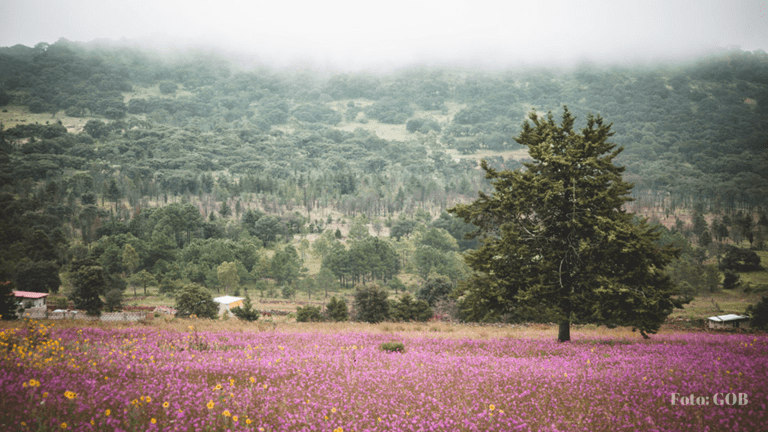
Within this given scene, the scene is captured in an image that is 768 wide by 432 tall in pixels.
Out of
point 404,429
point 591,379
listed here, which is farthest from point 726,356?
point 404,429

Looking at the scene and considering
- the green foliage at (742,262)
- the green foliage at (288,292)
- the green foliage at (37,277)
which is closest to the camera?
the green foliage at (37,277)

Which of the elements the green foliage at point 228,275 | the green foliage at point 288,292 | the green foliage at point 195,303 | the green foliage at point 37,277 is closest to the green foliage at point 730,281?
the green foliage at point 288,292

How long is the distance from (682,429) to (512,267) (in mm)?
10795

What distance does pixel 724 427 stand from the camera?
6148 millimetres

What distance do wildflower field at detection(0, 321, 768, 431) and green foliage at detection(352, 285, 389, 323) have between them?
37.7m

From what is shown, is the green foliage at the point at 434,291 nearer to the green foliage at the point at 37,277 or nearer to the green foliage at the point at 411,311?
the green foliage at the point at 411,311

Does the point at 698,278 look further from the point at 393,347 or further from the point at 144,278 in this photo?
the point at 144,278

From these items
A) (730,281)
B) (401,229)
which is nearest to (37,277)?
(401,229)

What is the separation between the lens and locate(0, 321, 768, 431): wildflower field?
235 inches

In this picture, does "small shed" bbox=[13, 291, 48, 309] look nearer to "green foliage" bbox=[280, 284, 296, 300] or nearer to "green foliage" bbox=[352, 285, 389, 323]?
"green foliage" bbox=[280, 284, 296, 300]

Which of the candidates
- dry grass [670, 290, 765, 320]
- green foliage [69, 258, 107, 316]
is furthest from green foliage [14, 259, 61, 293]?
dry grass [670, 290, 765, 320]

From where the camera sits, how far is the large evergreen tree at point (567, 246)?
48.5 feet

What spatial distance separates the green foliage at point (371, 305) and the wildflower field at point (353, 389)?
37749 millimetres

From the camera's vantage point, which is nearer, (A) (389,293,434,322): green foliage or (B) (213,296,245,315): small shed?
(A) (389,293,434,322): green foliage
